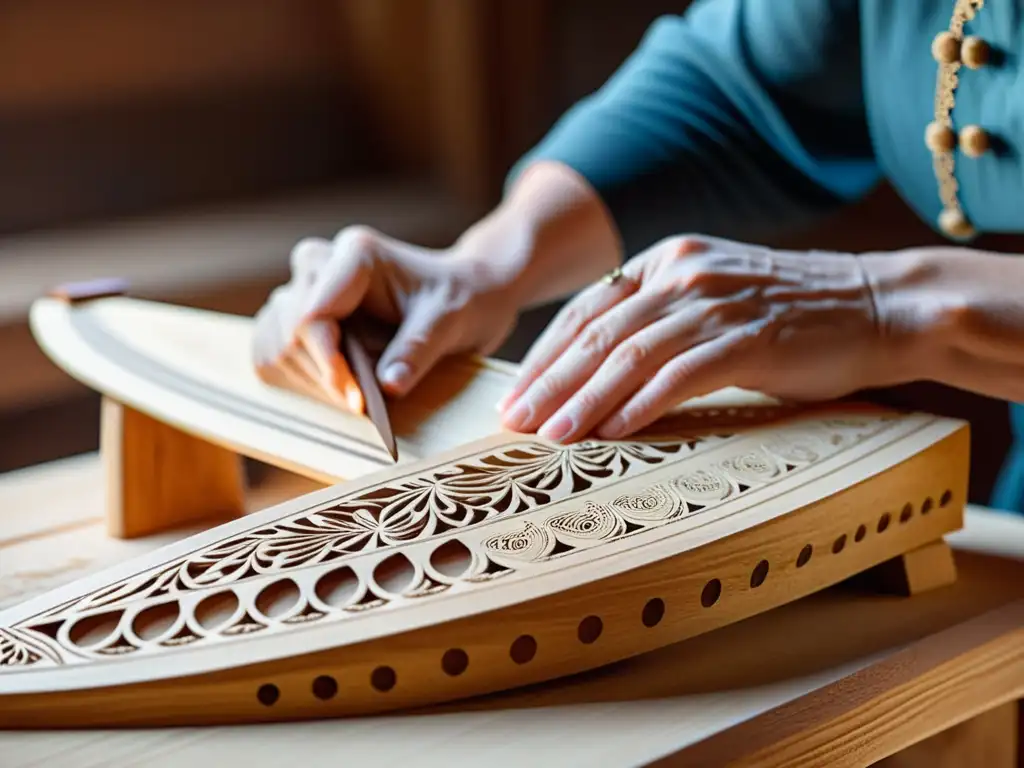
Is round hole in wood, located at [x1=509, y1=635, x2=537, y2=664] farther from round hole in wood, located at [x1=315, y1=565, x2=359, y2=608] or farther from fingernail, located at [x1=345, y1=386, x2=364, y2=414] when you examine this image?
fingernail, located at [x1=345, y1=386, x2=364, y2=414]

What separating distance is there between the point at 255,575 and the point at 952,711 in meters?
0.40

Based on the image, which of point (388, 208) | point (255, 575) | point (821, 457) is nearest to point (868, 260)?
point (821, 457)

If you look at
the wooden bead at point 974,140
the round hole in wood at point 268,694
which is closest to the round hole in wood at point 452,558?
the round hole in wood at point 268,694

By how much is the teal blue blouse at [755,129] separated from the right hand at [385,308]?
6.5 inches

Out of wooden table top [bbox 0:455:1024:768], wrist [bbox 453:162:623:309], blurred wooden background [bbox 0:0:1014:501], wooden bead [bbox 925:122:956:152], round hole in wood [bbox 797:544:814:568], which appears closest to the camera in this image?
wooden table top [bbox 0:455:1024:768]

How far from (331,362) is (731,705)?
39 centimetres

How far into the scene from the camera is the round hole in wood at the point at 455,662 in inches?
25.3

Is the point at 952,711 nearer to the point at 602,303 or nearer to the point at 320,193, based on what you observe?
the point at 602,303

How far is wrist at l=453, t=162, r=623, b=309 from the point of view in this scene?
109 cm

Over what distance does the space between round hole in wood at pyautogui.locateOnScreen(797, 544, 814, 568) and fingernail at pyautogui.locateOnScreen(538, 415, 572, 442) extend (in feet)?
0.53

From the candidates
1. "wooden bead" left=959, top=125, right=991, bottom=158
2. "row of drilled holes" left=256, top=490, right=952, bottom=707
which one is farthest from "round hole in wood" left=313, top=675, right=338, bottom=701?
"wooden bead" left=959, top=125, right=991, bottom=158

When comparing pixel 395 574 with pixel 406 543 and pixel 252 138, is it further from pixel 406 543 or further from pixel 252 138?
pixel 252 138

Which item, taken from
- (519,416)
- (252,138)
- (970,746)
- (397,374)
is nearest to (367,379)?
(397,374)

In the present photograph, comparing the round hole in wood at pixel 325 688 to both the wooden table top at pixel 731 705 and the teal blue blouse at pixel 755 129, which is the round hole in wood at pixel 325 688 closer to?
the wooden table top at pixel 731 705
